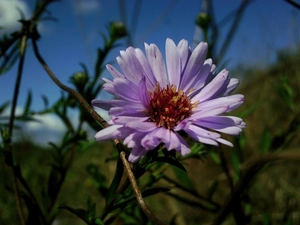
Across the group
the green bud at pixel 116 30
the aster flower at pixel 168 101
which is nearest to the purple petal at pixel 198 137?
the aster flower at pixel 168 101

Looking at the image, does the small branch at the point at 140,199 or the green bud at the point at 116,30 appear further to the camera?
the green bud at the point at 116,30

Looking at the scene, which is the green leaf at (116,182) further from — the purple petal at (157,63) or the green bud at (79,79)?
the green bud at (79,79)

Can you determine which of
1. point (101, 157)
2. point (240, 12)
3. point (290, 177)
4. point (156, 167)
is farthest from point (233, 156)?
point (101, 157)

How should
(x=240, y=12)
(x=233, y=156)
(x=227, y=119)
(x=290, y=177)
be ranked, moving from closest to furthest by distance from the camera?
(x=227, y=119) < (x=233, y=156) < (x=240, y=12) < (x=290, y=177)

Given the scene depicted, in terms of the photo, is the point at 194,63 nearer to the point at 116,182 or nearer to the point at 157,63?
the point at 157,63

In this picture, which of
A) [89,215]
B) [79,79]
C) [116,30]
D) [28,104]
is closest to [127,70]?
[89,215]

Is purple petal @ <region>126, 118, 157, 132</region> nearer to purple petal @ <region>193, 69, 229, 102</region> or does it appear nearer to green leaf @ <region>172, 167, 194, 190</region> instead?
purple petal @ <region>193, 69, 229, 102</region>

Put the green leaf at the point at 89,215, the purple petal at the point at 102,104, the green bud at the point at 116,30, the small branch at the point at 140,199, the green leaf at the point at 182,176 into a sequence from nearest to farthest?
the small branch at the point at 140,199, the purple petal at the point at 102,104, the green leaf at the point at 89,215, the green leaf at the point at 182,176, the green bud at the point at 116,30

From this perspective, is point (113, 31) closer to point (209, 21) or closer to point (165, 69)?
point (209, 21)

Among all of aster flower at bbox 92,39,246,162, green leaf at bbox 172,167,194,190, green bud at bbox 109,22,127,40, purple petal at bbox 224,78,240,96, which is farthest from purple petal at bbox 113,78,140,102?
green bud at bbox 109,22,127,40
